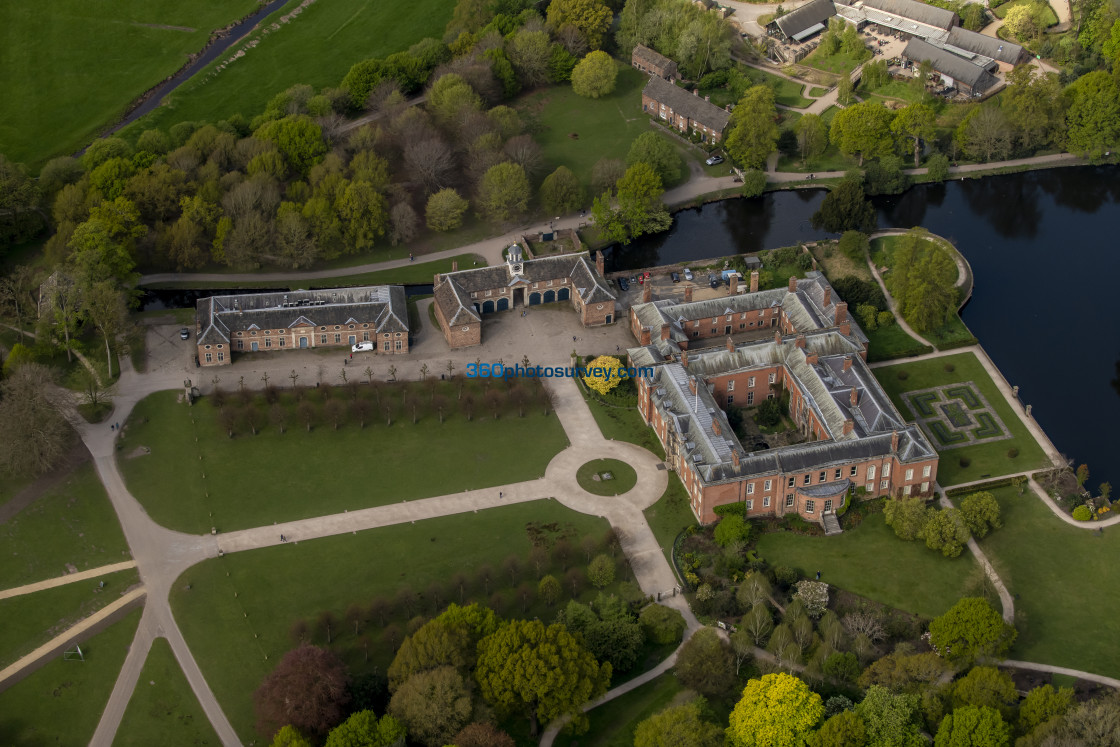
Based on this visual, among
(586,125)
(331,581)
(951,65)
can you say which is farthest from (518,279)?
(951,65)

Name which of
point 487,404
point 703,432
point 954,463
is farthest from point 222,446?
point 954,463

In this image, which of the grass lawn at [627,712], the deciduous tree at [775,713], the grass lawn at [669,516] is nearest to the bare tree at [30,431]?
the grass lawn at [627,712]

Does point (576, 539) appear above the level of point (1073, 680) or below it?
above

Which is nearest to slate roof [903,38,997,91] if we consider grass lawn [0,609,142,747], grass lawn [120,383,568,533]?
grass lawn [120,383,568,533]

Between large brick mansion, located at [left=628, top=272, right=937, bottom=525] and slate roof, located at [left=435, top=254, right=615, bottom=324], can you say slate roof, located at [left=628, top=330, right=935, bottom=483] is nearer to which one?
large brick mansion, located at [left=628, top=272, right=937, bottom=525]

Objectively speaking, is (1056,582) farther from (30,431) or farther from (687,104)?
(30,431)

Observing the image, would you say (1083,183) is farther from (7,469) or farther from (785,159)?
(7,469)
